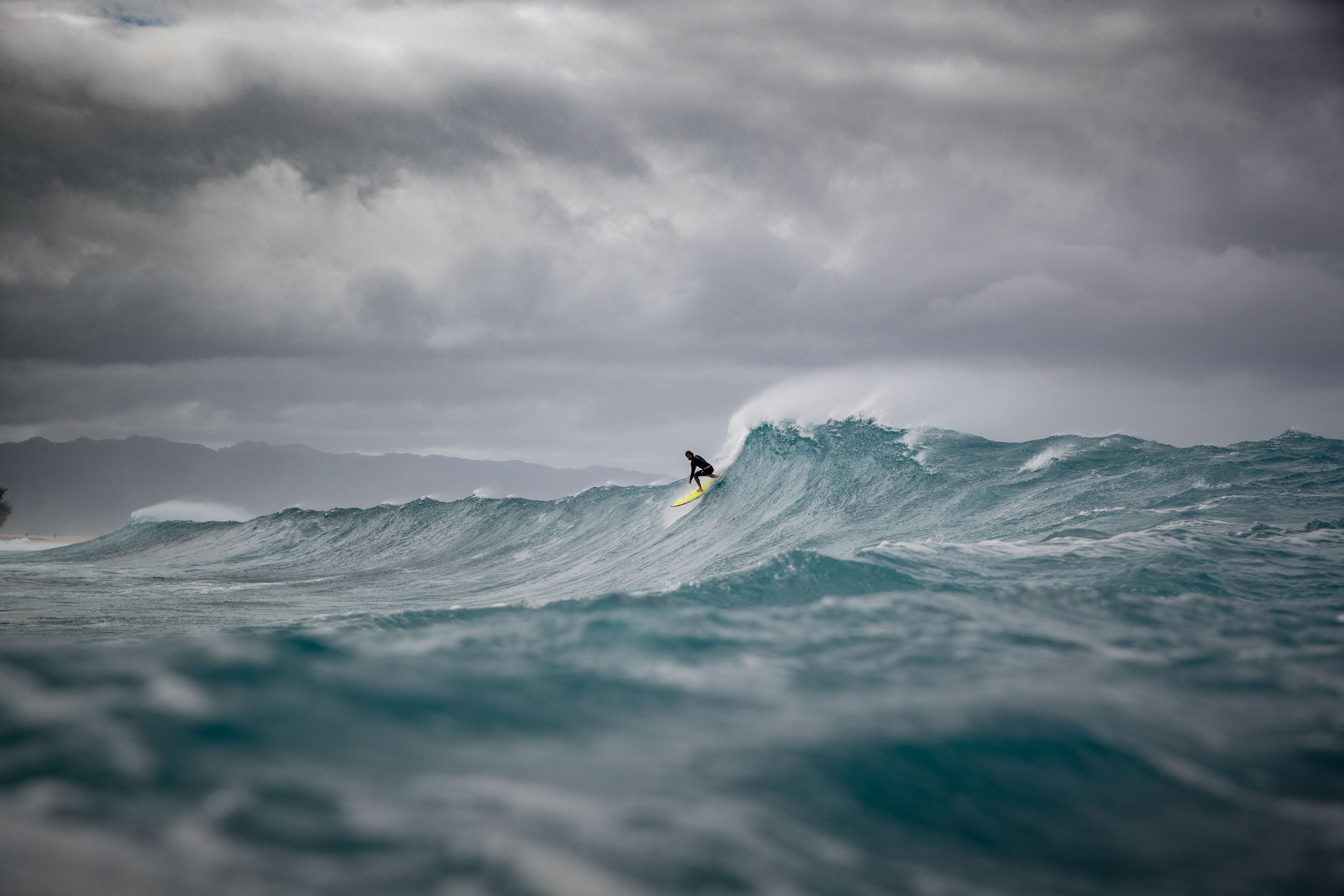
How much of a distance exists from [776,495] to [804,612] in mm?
10405

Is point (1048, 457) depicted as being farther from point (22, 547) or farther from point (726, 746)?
point (22, 547)

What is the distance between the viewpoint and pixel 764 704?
3852 mm

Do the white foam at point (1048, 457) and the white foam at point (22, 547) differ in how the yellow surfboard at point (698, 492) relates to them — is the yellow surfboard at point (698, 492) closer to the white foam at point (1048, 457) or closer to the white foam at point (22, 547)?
the white foam at point (1048, 457)

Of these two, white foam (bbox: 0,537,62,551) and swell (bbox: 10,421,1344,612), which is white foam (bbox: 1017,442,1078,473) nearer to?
swell (bbox: 10,421,1344,612)

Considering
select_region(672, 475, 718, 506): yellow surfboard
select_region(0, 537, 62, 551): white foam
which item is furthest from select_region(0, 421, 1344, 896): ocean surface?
select_region(0, 537, 62, 551): white foam

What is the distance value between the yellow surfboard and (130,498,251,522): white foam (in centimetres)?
2306

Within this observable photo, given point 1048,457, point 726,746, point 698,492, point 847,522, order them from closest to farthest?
point 726,746 → point 847,522 → point 1048,457 → point 698,492

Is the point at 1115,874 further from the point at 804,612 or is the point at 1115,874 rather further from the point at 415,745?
the point at 804,612

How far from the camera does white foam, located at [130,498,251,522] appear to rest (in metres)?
34.0

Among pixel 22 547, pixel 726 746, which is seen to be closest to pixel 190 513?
pixel 22 547

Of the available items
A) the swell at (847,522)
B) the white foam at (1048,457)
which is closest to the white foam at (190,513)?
the swell at (847,522)

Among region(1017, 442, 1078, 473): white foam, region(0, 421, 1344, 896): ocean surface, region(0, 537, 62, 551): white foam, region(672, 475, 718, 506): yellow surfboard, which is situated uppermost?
region(1017, 442, 1078, 473): white foam

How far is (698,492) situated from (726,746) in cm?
1453

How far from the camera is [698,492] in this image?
17906 millimetres
